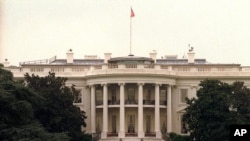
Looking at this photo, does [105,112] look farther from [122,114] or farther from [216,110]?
[216,110]

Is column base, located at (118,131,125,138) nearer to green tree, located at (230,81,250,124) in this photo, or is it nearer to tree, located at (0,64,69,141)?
green tree, located at (230,81,250,124)

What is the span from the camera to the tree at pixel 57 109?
6031 centimetres

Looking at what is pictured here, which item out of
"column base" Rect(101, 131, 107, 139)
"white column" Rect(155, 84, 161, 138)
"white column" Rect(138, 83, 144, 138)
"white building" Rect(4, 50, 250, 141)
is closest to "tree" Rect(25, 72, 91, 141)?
"column base" Rect(101, 131, 107, 139)

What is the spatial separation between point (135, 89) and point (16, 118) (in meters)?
30.4

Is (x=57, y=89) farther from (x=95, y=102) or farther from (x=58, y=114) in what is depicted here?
(x=95, y=102)

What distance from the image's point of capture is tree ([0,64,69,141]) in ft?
141

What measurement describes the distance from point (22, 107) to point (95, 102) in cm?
2988

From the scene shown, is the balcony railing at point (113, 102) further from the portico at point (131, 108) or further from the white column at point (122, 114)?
the white column at point (122, 114)

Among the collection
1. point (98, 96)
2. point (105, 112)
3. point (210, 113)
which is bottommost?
point (105, 112)

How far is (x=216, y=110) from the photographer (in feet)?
195

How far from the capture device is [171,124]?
74312 millimetres

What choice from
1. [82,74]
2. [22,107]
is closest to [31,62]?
[82,74]

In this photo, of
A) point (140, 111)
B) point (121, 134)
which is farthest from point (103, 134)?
point (140, 111)

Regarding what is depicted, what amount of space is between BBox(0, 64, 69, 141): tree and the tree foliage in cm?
1592
